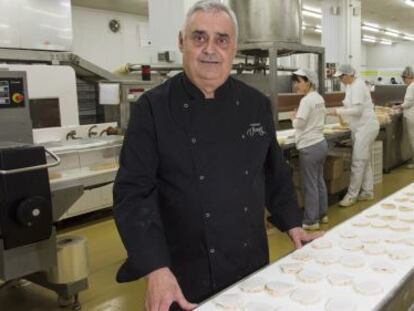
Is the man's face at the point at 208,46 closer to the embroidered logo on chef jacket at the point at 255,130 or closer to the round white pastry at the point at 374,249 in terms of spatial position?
the embroidered logo on chef jacket at the point at 255,130

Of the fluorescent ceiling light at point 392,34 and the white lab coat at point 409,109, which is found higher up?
the fluorescent ceiling light at point 392,34

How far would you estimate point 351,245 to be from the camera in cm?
145

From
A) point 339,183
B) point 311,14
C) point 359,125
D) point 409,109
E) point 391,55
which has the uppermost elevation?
point 311,14

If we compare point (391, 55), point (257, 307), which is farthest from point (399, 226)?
point (391, 55)

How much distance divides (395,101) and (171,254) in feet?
23.9

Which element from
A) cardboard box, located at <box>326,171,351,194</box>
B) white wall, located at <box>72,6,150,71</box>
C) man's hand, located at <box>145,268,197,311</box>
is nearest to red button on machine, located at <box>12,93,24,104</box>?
man's hand, located at <box>145,268,197,311</box>

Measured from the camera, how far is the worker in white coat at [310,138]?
3590 millimetres

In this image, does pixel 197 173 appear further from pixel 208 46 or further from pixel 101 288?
pixel 101 288

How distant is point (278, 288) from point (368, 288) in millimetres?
228

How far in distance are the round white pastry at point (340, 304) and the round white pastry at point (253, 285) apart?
18cm

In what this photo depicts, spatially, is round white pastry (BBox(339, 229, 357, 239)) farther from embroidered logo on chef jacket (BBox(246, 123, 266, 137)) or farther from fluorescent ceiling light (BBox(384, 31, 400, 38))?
fluorescent ceiling light (BBox(384, 31, 400, 38))

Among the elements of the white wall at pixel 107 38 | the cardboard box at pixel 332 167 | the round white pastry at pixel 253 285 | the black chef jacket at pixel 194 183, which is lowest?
the cardboard box at pixel 332 167

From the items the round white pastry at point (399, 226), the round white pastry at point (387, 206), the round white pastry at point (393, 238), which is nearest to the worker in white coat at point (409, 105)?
the round white pastry at point (387, 206)

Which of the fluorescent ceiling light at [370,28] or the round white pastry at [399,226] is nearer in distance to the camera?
the round white pastry at [399,226]
